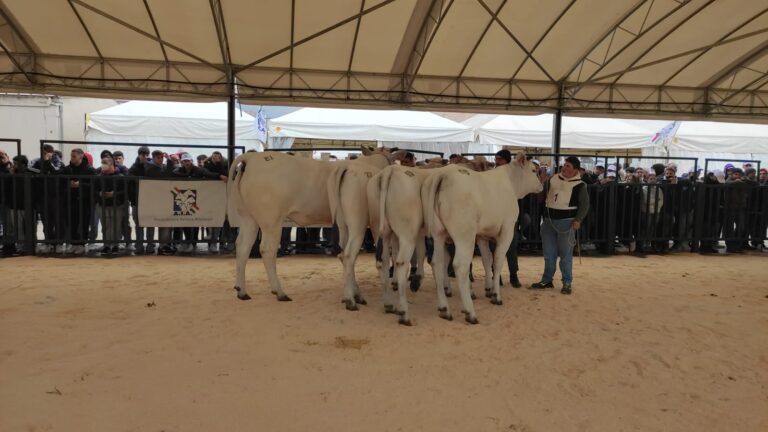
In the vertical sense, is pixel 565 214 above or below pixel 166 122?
below

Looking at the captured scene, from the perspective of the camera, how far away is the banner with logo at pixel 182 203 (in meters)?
8.39

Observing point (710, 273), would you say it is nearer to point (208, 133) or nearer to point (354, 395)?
point (354, 395)

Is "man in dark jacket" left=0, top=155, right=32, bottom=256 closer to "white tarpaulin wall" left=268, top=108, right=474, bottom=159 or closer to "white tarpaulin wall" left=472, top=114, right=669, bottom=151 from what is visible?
"white tarpaulin wall" left=268, top=108, right=474, bottom=159

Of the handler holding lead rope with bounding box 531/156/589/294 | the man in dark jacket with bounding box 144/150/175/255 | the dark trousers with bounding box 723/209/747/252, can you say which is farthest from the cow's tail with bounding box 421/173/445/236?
the dark trousers with bounding box 723/209/747/252

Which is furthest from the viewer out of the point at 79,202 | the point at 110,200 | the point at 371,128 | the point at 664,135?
the point at 664,135

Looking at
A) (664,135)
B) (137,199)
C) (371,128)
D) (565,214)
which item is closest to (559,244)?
(565,214)

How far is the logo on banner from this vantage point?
8484mm

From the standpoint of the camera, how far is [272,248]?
18.0 feet

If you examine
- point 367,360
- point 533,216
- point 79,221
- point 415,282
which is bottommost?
point 367,360

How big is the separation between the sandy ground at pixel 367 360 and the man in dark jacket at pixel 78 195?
6.96 feet

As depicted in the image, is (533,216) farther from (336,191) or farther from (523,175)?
(336,191)


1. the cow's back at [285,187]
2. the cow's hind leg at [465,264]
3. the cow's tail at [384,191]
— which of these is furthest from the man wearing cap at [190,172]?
the cow's hind leg at [465,264]

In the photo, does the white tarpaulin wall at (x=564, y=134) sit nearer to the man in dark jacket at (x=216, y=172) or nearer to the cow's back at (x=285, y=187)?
the man in dark jacket at (x=216, y=172)

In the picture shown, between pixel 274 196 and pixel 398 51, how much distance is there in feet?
22.9
